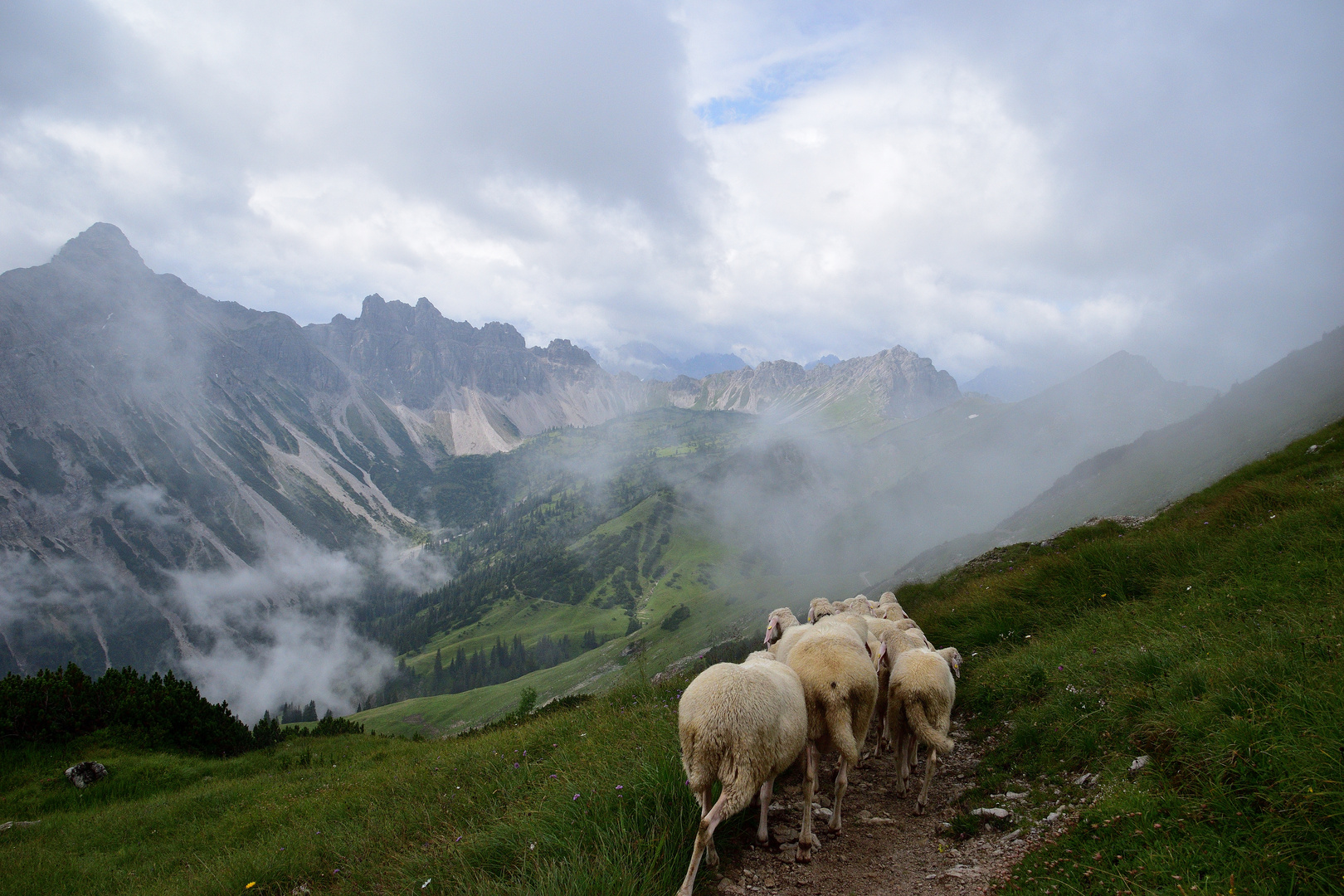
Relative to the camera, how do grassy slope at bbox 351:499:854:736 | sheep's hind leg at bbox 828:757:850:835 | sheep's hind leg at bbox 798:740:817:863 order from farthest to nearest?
grassy slope at bbox 351:499:854:736 → sheep's hind leg at bbox 828:757:850:835 → sheep's hind leg at bbox 798:740:817:863

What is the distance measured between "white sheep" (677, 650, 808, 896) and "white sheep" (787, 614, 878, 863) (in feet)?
3.43

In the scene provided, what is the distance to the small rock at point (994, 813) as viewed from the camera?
7.20 meters

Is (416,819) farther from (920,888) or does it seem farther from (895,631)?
(895,631)

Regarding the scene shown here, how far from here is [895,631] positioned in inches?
486

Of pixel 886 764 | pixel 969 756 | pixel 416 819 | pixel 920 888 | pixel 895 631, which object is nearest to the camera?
pixel 920 888

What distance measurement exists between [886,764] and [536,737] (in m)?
7.65

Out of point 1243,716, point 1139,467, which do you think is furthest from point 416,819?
point 1139,467

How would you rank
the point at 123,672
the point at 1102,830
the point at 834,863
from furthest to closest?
the point at 123,672
the point at 834,863
the point at 1102,830

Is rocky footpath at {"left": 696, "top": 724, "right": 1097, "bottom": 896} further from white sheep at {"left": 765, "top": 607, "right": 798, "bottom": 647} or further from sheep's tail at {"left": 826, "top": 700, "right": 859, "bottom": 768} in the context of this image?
white sheep at {"left": 765, "top": 607, "right": 798, "bottom": 647}

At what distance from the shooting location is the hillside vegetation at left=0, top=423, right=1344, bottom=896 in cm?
484

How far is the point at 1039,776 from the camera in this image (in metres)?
7.91

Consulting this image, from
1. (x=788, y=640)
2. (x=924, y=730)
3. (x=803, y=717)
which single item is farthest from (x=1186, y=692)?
(x=788, y=640)

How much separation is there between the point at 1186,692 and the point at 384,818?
12340 mm

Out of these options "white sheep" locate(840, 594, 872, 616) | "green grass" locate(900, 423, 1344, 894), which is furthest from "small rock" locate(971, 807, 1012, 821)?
"white sheep" locate(840, 594, 872, 616)
